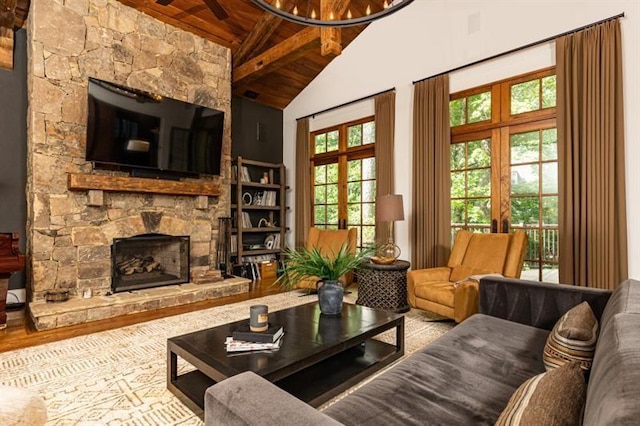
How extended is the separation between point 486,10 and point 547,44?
2.83 feet

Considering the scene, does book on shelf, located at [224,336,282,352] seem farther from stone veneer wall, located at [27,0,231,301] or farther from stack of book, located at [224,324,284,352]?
stone veneer wall, located at [27,0,231,301]

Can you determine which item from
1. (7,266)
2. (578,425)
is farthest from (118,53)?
(578,425)

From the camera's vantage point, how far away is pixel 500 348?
1785mm

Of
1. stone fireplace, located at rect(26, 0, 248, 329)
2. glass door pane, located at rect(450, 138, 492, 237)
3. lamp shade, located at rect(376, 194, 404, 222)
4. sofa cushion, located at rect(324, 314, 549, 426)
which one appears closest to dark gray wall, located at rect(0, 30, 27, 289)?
stone fireplace, located at rect(26, 0, 248, 329)

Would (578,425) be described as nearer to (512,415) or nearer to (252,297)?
(512,415)

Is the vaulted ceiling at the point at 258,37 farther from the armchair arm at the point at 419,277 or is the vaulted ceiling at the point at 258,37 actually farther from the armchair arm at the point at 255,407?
the armchair arm at the point at 255,407

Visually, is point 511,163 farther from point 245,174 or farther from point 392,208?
point 245,174

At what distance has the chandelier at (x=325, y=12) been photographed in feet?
7.22

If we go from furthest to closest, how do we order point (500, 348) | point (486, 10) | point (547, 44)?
1. point (486, 10)
2. point (547, 44)
3. point (500, 348)

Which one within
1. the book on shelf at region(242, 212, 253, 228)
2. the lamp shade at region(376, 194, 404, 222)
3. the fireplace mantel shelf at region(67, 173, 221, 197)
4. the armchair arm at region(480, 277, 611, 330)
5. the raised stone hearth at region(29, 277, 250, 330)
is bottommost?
the raised stone hearth at region(29, 277, 250, 330)

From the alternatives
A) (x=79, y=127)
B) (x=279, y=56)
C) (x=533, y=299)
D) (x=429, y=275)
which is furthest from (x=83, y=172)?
(x=533, y=299)

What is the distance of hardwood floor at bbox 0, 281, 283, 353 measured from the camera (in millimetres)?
2980

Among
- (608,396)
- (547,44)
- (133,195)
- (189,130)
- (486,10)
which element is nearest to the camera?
(608,396)

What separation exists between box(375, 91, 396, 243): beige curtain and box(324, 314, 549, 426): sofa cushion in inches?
122
